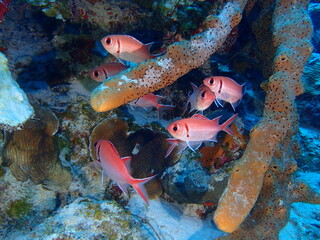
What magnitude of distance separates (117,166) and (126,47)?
5.20 ft

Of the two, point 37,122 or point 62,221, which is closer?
point 62,221

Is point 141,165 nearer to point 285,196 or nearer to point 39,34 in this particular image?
point 285,196

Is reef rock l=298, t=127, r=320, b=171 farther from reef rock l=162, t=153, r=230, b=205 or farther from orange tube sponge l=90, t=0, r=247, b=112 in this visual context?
orange tube sponge l=90, t=0, r=247, b=112

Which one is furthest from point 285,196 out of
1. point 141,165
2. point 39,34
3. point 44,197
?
point 39,34

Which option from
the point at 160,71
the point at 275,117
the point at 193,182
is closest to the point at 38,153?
the point at 160,71

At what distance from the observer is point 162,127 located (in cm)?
446

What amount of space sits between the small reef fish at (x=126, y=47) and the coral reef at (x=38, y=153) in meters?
1.75

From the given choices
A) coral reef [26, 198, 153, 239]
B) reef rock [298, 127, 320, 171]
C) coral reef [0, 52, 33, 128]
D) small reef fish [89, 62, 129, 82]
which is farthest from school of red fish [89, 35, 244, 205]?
reef rock [298, 127, 320, 171]

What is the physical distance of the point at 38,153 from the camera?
3521 millimetres

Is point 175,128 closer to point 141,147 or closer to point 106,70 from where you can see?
point 141,147

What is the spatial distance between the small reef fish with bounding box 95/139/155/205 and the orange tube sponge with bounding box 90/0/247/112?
614 mm

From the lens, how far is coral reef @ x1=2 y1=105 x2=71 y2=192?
3.32 m

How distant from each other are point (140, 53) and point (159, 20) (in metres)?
2.74

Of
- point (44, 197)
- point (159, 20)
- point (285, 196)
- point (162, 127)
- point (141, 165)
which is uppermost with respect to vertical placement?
point (159, 20)
